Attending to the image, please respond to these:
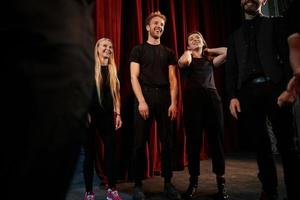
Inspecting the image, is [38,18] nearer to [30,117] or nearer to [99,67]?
[30,117]

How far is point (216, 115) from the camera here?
2.45 meters

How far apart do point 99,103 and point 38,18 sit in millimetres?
2216

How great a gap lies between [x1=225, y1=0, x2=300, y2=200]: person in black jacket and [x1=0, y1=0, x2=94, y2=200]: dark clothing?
68.7 inches

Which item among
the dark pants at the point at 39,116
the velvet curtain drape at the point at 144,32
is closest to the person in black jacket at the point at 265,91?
the velvet curtain drape at the point at 144,32

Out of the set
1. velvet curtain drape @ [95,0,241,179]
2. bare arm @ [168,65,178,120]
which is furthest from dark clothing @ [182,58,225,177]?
velvet curtain drape @ [95,0,241,179]

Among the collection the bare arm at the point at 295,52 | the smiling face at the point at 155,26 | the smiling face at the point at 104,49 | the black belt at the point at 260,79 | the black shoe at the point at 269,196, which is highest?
the smiling face at the point at 155,26

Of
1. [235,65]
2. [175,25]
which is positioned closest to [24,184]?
[235,65]

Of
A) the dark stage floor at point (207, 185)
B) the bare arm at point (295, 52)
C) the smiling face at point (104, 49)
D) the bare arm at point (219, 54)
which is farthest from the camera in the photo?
the smiling face at point (104, 49)

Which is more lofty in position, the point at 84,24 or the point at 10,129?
the point at 84,24

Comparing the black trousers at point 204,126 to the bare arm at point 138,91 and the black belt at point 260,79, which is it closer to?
the bare arm at point 138,91

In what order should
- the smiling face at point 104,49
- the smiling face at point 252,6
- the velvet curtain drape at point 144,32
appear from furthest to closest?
1. the velvet curtain drape at point 144,32
2. the smiling face at point 104,49
3. the smiling face at point 252,6

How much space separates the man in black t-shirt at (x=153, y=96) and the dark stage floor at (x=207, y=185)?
276 mm

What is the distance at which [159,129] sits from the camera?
8.71ft

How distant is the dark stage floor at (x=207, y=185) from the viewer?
8.22ft
